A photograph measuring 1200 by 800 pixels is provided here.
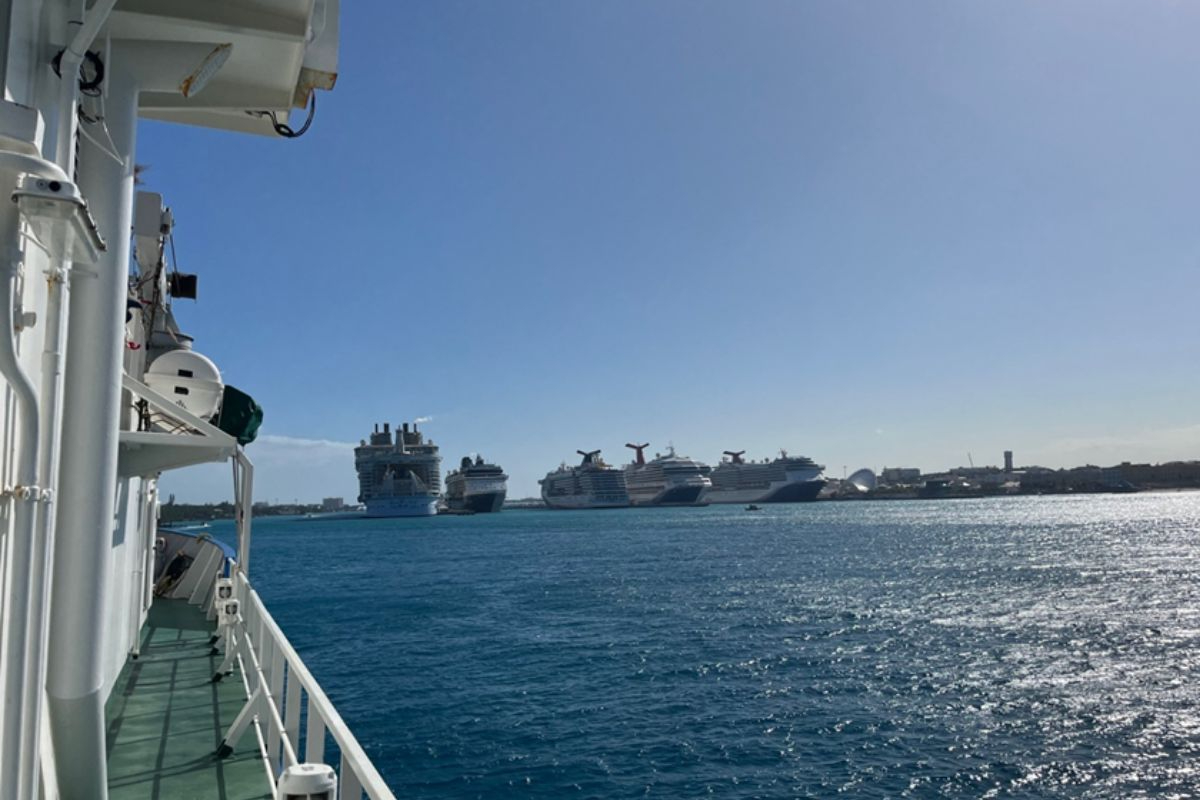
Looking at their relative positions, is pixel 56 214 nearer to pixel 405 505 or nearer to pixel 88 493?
pixel 88 493

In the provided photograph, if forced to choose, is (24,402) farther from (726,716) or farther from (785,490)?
(785,490)

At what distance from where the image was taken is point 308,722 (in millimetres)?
3129

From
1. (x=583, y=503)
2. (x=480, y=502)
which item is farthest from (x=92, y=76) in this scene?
(x=583, y=503)

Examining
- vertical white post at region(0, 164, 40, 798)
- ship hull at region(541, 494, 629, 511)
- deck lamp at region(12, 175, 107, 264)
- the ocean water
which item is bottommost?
ship hull at region(541, 494, 629, 511)

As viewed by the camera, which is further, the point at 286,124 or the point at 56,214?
the point at 286,124

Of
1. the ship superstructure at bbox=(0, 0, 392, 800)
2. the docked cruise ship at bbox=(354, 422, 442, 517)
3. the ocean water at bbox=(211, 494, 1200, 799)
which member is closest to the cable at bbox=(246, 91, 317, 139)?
the ship superstructure at bbox=(0, 0, 392, 800)

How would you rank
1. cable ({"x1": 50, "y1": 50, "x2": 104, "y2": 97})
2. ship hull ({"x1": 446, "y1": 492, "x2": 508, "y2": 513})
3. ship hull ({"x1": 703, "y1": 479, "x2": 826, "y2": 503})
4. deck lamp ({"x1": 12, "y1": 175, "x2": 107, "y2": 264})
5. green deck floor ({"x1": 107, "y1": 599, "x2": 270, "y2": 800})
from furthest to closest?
ship hull ({"x1": 703, "y1": 479, "x2": 826, "y2": 503}) < ship hull ({"x1": 446, "y1": 492, "x2": 508, "y2": 513}) < green deck floor ({"x1": 107, "y1": 599, "x2": 270, "y2": 800}) < cable ({"x1": 50, "y1": 50, "x2": 104, "y2": 97}) < deck lamp ({"x1": 12, "y1": 175, "x2": 107, "y2": 264})

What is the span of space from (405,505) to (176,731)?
12958 centimetres

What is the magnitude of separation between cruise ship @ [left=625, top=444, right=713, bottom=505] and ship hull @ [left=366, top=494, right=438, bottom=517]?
48826mm

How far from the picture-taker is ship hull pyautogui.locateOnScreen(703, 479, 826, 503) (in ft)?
507

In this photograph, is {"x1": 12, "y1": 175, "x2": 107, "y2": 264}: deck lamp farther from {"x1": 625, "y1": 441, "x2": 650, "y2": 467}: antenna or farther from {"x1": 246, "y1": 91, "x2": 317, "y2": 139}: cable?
{"x1": 625, "y1": 441, "x2": 650, "y2": 467}: antenna

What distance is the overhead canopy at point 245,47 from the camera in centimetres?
395

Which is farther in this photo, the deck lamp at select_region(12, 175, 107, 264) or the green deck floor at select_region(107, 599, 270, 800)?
the green deck floor at select_region(107, 599, 270, 800)

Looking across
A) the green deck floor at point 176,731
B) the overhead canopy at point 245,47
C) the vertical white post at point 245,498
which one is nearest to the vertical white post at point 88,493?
the overhead canopy at point 245,47
